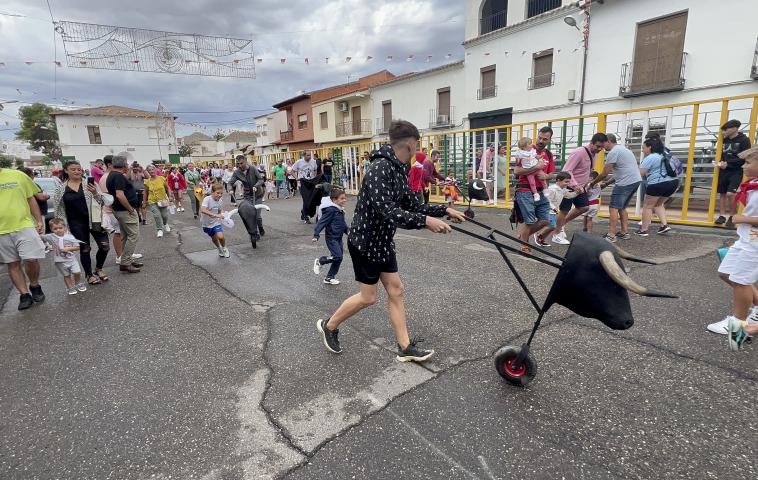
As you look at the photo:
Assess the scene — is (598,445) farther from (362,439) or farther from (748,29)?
(748,29)

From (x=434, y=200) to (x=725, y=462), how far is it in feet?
36.2

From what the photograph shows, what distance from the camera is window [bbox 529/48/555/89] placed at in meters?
18.9

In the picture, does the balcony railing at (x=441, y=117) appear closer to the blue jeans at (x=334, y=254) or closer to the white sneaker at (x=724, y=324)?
the blue jeans at (x=334, y=254)

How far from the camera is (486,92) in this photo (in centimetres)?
→ 2217

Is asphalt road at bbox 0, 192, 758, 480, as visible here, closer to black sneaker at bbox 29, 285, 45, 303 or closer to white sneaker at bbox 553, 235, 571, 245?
black sneaker at bbox 29, 285, 45, 303

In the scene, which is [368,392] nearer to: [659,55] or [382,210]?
[382,210]

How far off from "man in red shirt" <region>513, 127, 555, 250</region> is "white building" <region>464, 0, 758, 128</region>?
1301 cm

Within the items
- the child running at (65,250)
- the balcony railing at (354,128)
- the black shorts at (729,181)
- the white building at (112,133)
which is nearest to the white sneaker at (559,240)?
the black shorts at (729,181)

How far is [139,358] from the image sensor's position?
3393 mm

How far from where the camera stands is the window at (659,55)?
14.9 m

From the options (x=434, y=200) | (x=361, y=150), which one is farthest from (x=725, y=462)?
(x=361, y=150)

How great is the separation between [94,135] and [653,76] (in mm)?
54209

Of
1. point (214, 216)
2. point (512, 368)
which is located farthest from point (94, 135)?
point (512, 368)

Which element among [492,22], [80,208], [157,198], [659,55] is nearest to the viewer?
[80,208]
